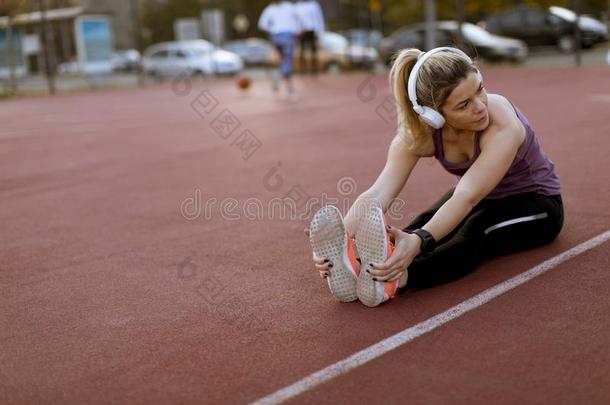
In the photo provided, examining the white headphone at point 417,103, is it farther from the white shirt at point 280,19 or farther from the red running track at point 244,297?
the white shirt at point 280,19

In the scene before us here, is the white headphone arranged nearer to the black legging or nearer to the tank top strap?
the tank top strap

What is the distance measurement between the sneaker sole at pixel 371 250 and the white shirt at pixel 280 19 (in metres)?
12.8

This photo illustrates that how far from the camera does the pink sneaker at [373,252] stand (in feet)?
10.8

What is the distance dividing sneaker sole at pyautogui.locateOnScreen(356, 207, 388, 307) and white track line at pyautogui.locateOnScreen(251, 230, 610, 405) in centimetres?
28

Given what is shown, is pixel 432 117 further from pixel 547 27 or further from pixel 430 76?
pixel 547 27

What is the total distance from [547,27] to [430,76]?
62.4 feet

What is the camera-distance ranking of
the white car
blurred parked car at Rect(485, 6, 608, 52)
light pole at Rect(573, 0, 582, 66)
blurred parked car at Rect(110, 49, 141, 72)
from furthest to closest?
blurred parked car at Rect(110, 49, 141, 72), the white car, blurred parked car at Rect(485, 6, 608, 52), light pole at Rect(573, 0, 582, 66)

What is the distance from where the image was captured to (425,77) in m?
3.37

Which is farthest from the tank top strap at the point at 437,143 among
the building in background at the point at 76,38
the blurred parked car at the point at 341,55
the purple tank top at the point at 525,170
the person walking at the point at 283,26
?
the building in background at the point at 76,38

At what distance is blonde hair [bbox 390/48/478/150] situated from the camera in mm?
3350

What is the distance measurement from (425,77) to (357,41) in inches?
1220

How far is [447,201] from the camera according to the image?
3.57m

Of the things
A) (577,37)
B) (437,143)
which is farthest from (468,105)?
(577,37)

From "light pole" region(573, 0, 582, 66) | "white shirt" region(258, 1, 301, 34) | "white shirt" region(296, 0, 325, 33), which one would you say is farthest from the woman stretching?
"light pole" region(573, 0, 582, 66)
